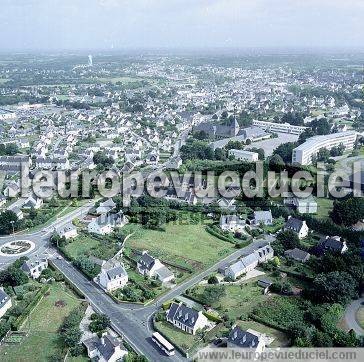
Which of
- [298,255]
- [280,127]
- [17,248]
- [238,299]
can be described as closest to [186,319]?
[238,299]

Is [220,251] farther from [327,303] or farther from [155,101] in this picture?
[155,101]

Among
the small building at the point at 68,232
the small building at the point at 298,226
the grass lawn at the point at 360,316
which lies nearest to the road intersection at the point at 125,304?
the small building at the point at 68,232

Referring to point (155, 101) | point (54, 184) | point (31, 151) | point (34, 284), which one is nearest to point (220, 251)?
point (34, 284)

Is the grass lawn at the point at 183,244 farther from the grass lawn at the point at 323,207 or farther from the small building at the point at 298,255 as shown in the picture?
the grass lawn at the point at 323,207

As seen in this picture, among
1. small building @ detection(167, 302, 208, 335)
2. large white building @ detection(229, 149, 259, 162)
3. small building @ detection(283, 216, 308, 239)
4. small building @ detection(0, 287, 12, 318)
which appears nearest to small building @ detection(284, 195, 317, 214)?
small building @ detection(283, 216, 308, 239)

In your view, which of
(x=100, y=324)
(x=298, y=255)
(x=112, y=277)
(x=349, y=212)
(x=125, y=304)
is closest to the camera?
(x=100, y=324)

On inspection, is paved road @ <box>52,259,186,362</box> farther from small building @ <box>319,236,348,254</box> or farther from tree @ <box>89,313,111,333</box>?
small building @ <box>319,236,348,254</box>

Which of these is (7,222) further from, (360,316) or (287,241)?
(360,316)
